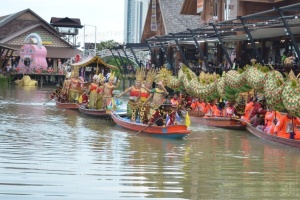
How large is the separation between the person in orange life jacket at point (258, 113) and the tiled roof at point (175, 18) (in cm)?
2160

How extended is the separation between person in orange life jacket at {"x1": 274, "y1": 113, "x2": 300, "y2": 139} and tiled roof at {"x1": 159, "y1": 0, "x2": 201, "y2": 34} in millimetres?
25075

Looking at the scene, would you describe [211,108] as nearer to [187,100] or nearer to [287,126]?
[187,100]

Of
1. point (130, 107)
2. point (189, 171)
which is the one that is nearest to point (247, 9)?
point (130, 107)

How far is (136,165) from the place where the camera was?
1288 centimetres

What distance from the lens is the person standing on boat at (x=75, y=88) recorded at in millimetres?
28422

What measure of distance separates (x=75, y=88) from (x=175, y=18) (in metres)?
16.4

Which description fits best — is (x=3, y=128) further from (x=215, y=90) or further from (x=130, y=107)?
(x=215, y=90)

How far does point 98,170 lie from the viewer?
12.0m

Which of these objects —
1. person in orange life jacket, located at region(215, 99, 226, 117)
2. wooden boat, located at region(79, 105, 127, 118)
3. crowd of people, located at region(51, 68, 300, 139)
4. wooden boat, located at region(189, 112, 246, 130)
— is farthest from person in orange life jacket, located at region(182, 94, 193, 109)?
wooden boat, located at region(79, 105, 127, 118)

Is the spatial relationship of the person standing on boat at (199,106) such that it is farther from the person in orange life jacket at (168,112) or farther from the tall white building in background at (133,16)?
the tall white building in background at (133,16)

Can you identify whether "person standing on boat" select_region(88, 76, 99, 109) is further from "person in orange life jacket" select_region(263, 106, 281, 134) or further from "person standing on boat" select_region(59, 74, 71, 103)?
"person in orange life jacket" select_region(263, 106, 281, 134)

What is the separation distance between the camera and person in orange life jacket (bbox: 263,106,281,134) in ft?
59.6

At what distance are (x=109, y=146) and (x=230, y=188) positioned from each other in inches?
234

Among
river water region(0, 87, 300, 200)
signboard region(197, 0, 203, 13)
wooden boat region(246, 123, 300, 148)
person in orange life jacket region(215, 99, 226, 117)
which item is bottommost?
river water region(0, 87, 300, 200)
